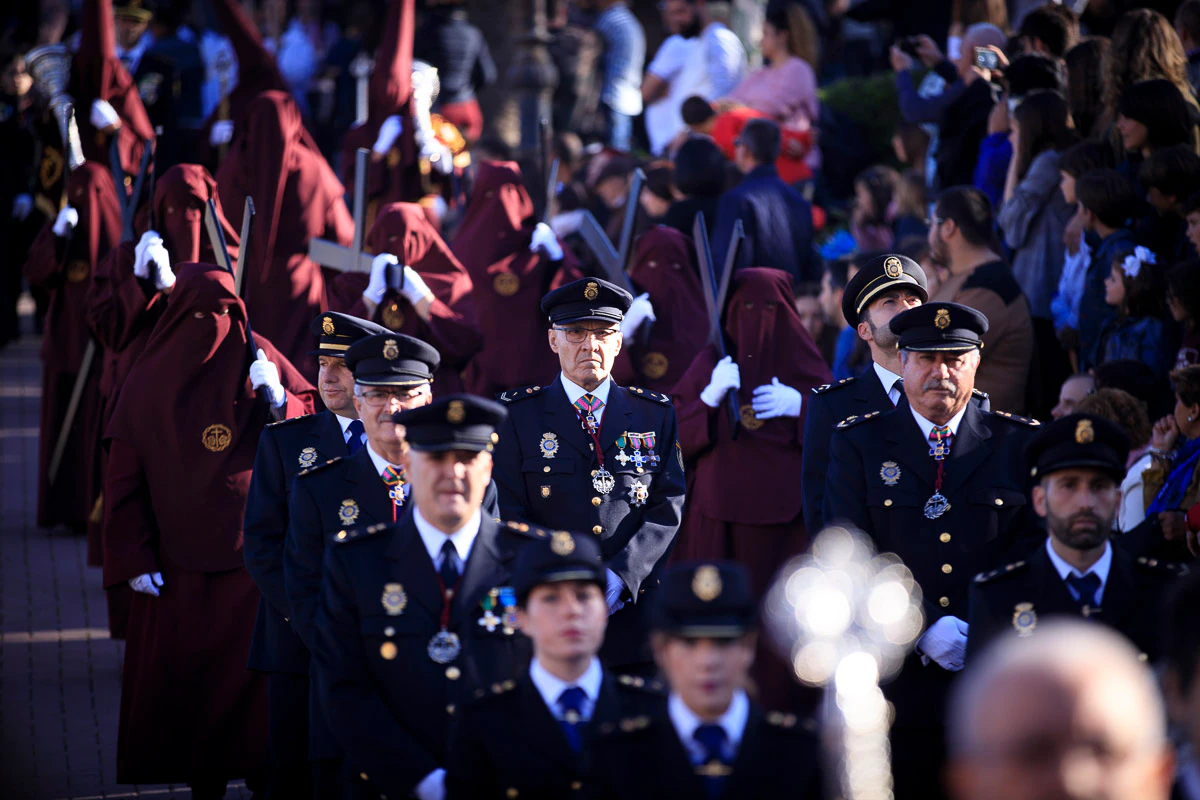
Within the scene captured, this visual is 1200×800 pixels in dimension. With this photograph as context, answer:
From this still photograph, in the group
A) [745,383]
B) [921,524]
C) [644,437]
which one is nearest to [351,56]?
[745,383]

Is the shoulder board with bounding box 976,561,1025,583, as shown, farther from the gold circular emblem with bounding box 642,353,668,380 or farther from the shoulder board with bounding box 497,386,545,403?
the gold circular emblem with bounding box 642,353,668,380

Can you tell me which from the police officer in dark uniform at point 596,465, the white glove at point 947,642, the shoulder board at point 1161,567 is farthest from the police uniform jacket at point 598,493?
the shoulder board at point 1161,567

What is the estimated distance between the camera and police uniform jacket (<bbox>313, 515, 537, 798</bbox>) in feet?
14.7

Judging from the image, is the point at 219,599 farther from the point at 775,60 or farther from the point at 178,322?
the point at 775,60

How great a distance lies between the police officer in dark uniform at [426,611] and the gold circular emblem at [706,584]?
0.98 meters

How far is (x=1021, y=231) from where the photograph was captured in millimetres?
8820

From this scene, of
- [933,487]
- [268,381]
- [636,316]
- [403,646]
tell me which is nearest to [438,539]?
[403,646]

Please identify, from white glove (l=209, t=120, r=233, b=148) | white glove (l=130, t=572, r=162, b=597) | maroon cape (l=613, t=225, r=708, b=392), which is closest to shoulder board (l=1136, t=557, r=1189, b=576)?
white glove (l=130, t=572, r=162, b=597)

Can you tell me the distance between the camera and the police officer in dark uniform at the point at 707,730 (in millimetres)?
3547

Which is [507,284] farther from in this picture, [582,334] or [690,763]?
[690,763]

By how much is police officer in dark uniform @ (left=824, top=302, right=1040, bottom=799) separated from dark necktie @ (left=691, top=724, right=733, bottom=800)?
1.69 metres

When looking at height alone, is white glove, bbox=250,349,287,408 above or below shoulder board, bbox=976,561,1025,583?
above

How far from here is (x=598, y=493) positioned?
5883 millimetres

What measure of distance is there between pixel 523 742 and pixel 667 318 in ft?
16.8
